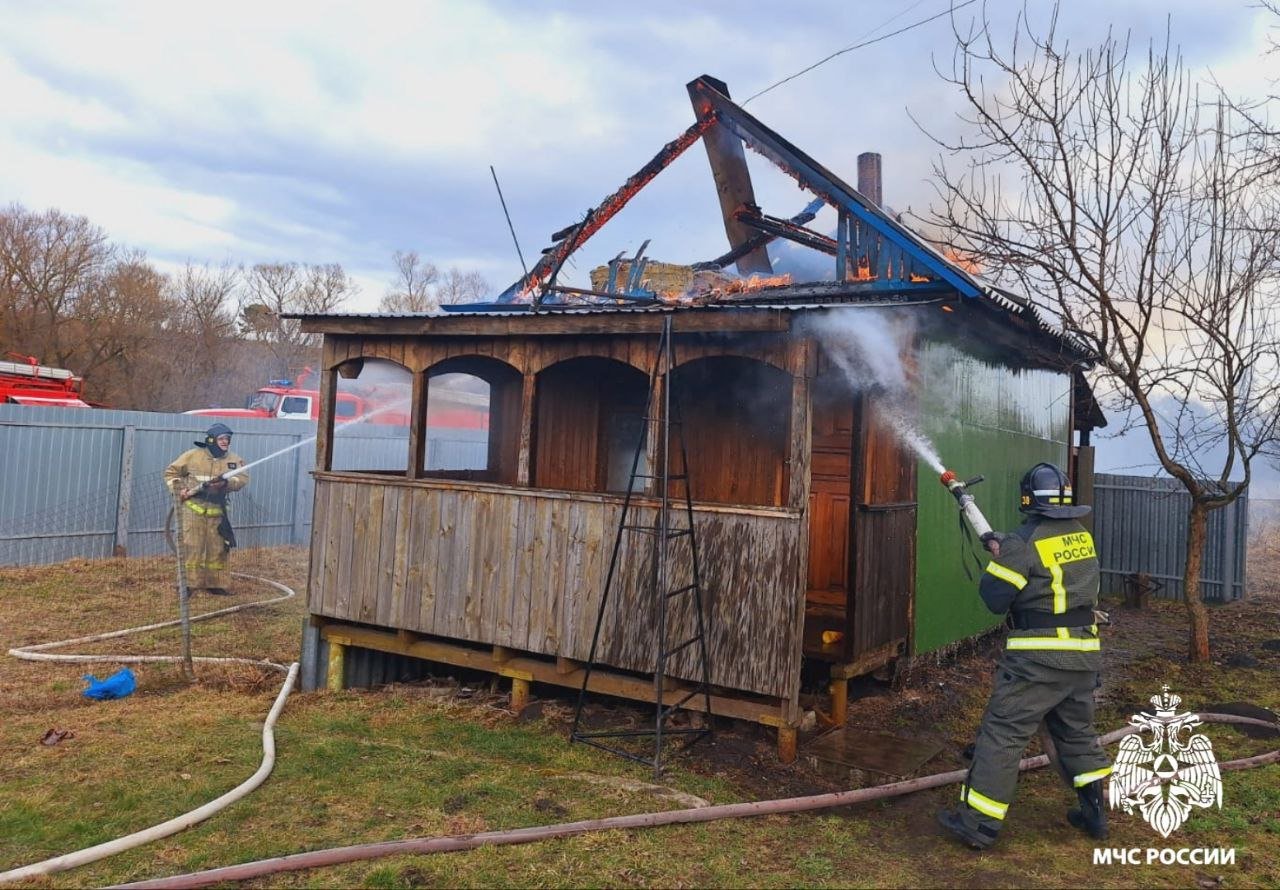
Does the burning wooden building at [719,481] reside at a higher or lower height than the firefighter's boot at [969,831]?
higher

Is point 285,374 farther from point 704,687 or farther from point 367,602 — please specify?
point 704,687

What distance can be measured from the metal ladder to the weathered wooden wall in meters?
0.08

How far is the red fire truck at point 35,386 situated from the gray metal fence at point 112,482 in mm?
2275

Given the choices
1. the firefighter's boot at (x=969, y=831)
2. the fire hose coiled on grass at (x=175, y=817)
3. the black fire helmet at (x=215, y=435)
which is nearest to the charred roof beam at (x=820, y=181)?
the firefighter's boot at (x=969, y=831)

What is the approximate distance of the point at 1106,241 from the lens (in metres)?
8.38

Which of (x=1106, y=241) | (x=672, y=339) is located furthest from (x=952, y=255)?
(x=672, y=339)

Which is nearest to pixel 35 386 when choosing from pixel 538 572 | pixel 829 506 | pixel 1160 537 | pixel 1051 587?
pixel 538 572

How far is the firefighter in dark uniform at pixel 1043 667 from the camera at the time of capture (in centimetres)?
483

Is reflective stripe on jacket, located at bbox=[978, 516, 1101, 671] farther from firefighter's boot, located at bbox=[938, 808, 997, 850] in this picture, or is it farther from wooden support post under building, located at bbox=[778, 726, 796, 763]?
wooden support post under building, located at bbox=[778, 726, 796, 763]

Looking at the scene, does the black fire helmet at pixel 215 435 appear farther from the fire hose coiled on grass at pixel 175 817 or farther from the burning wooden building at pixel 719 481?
the burning wooden building at pixel 719 481

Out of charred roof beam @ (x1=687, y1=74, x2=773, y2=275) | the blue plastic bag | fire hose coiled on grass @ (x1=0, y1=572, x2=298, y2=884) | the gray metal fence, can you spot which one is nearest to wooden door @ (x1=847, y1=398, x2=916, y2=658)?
charred roof beam @ (x1=687, y1=74, x2=773, y2=275)

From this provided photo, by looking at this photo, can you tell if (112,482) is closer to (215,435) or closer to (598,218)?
(215,435)

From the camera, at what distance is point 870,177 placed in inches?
464

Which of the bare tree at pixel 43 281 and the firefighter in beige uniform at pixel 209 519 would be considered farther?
the bare tree at pixel 43 281
